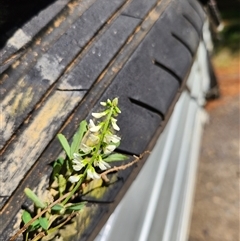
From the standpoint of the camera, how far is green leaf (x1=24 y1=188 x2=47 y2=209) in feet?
3.81

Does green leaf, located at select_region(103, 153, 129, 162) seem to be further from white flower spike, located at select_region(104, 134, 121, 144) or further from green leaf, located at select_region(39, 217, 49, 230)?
Result: green leaf, located at select_region(39, 217, 49, 230)

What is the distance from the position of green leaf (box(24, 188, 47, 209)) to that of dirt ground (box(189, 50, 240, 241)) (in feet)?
9.35

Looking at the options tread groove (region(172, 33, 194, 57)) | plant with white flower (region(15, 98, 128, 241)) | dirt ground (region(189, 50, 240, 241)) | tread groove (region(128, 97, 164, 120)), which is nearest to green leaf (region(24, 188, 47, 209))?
plant with white flower (region(15, 98, 128, 241))

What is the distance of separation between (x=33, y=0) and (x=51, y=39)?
223mm

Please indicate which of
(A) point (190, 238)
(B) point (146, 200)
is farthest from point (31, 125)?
(A) point (190, 238)

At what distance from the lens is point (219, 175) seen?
4.31 m

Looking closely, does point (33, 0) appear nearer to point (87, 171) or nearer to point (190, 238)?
point (87, 171)

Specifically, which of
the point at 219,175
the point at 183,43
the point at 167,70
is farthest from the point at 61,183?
the point at 219,175

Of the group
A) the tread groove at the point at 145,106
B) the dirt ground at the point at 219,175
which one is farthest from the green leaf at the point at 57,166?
the dirt ground at the point at 219,175

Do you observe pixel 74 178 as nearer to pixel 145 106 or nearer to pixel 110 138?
pixel 110 138

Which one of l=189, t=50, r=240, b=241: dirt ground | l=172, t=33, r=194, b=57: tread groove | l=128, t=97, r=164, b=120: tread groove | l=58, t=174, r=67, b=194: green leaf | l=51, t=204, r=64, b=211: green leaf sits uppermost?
l=189, t=50, r=240, b=241: dirt ground

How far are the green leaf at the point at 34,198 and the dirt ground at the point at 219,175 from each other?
9.35 feet

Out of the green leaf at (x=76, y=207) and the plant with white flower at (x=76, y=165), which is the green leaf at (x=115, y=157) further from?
the green leaf at (x=76, y=207)

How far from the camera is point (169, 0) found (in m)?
1.90
